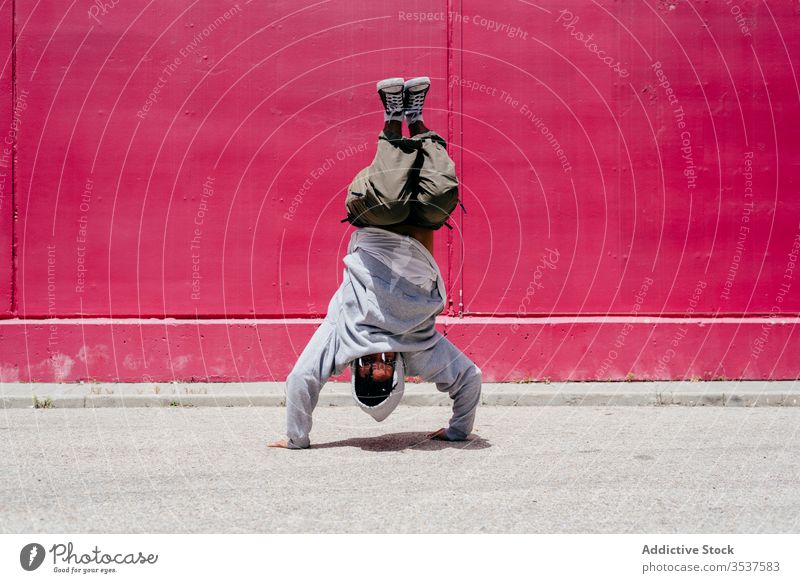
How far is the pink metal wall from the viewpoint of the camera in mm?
8148

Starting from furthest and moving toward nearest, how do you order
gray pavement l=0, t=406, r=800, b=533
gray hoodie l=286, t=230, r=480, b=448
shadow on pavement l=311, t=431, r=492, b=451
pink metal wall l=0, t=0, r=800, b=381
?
pink metal wall l=0, t=0, r=800, b=381, shadow on pavement l=311, t=431, r=492, b=451, gray hoodie l=286, t=230, r=480, b=448, gray pavement l=0, t=406, r=800, b=533

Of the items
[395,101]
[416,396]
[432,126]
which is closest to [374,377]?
[395,101]

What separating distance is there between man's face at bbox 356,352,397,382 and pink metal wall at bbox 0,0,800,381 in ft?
10.6

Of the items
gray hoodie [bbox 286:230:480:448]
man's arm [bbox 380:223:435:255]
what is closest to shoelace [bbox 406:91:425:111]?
man's arm [bbox 380:223:435:255]

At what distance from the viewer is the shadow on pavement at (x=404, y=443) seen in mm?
5383

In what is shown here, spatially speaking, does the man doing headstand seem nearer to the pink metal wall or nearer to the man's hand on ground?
the man's hand on ground

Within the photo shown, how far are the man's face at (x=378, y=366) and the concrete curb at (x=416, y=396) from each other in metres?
2.29

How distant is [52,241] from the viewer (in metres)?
8.13

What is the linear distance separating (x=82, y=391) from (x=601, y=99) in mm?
5245

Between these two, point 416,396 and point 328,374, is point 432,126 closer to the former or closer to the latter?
point 416,396

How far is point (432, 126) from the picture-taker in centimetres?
824

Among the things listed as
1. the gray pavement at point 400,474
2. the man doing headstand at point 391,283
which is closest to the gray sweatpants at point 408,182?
the man doing headstand at point 391,283

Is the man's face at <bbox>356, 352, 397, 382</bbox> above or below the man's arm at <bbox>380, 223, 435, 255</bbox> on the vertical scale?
below

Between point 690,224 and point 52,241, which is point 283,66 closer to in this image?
point 52,241
